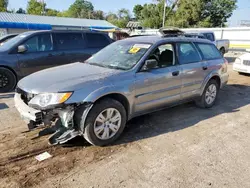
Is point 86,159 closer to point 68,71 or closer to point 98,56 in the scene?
point 68,71

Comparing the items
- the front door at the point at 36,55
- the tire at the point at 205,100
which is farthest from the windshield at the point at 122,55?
the front door at the point at 36,55

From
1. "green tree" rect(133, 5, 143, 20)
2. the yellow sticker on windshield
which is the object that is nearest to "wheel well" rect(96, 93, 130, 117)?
the yellow sticker on windshield

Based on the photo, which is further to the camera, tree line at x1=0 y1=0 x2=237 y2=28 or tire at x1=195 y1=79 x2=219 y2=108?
tree line at x1=0 y1=0 x2=237 y2=28

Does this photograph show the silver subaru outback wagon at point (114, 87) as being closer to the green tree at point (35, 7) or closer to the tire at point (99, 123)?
the tire at point (99, 123)

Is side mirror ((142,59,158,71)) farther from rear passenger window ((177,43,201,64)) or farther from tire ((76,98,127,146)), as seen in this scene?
rear passenger window ((177,43,201,64))

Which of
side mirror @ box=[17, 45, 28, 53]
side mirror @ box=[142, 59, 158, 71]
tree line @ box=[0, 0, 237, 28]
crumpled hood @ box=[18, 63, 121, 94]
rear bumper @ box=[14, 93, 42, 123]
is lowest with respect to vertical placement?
rear bumper @ box=[14, 93, 42, 123]

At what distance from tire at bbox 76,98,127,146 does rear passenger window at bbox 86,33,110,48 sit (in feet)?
15.4

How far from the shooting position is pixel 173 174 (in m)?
2.87

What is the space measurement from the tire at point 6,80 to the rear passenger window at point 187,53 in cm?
465

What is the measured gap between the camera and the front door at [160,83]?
3812 millimetres

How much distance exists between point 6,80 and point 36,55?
1.08 metres

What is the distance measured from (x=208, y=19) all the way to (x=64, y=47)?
40170 millimetres

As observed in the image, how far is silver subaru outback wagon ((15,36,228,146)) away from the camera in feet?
10.2

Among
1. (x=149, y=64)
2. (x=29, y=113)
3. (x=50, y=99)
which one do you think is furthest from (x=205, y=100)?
(x=29, y=113)
